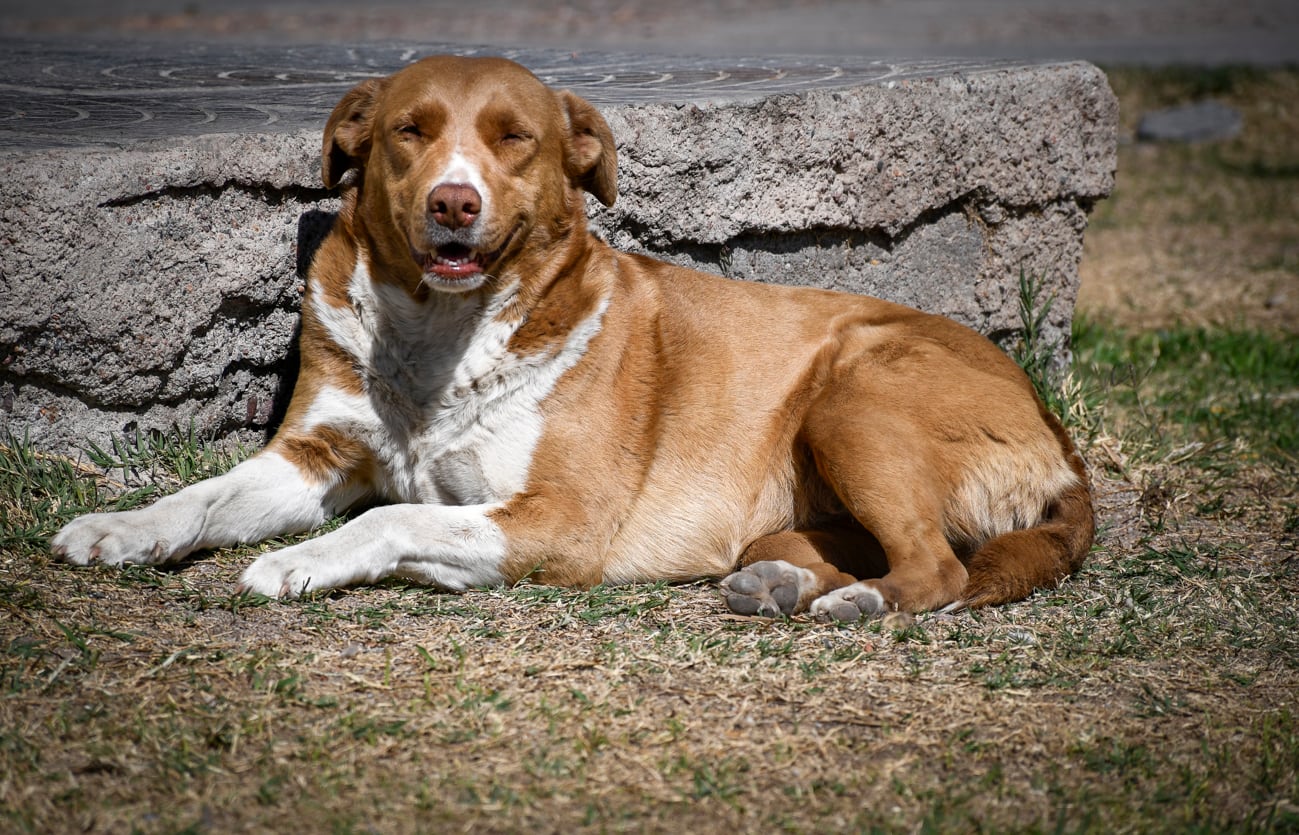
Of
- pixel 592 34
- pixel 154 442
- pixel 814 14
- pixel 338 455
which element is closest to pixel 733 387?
→ pixel 338 455

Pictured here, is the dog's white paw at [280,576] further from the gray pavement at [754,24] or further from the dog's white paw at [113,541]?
the gray pavement at [754,24]

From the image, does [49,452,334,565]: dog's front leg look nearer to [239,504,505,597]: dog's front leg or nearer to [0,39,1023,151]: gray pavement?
[239,504,505,597]: dog's front leg

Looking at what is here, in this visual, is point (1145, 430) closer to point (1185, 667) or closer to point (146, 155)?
point (1185, 667)

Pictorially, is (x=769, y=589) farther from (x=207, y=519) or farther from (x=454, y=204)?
(x=207, y=519)

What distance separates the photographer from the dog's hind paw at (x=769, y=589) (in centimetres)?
341

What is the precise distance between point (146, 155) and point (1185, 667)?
3.08 meters

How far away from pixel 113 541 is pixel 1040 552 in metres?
2.46

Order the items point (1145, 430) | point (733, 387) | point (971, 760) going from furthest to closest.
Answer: point (1145, 430), point (733, 387), point (971, 760)

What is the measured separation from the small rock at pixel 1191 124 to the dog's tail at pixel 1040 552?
7631 mm

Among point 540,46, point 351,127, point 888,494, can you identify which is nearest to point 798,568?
point 888,494

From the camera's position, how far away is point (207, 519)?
11.3 ft

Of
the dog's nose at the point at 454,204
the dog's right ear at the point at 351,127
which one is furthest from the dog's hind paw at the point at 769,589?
the dog's right ear at the point at 351,127

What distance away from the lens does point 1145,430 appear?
5.04 m

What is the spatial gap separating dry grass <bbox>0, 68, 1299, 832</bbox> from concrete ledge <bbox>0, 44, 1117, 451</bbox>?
0.46 metres
